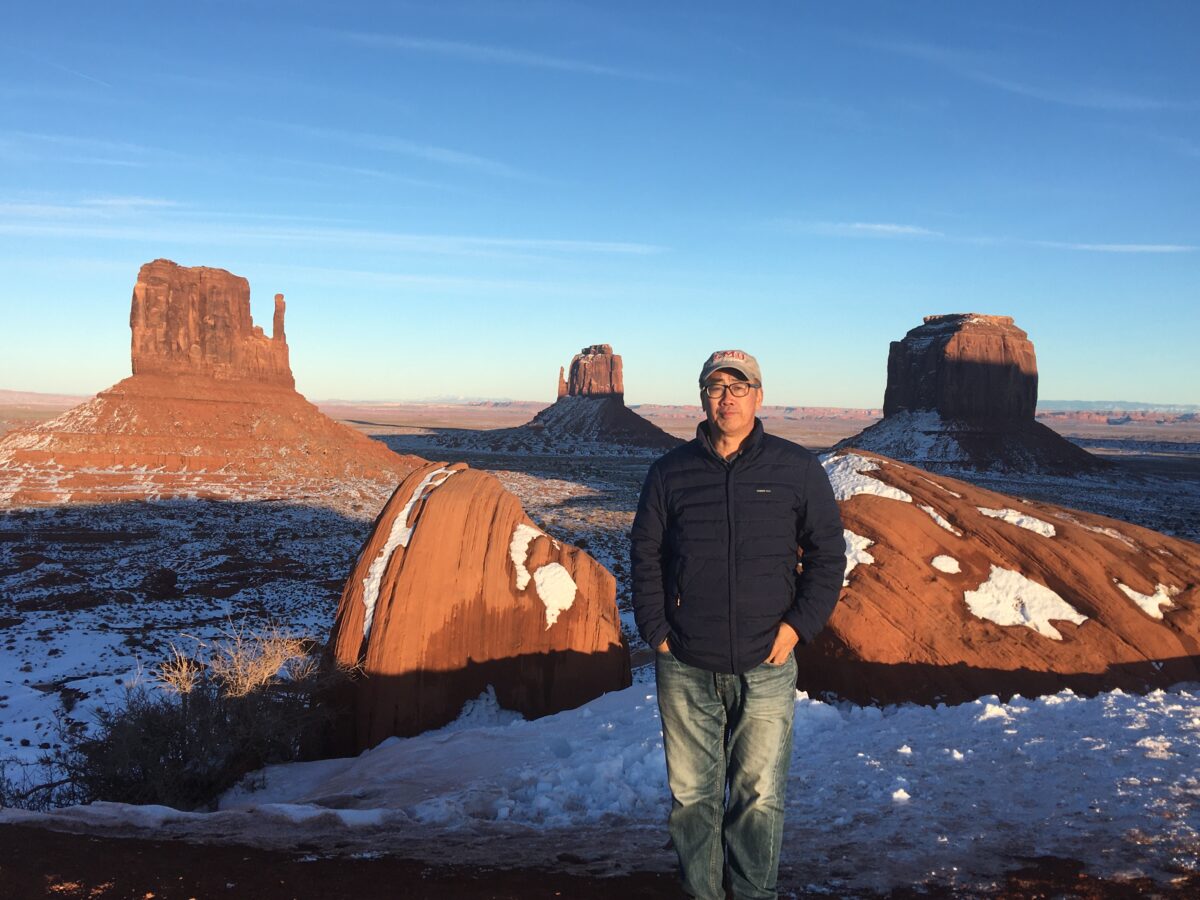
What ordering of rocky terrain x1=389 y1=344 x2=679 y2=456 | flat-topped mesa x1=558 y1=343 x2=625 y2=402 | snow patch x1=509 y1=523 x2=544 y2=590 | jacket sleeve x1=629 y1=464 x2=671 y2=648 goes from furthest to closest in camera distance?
1. flat-topped mesa x1=558 y1=343 x2=625 y2=402
2. rocky terrain x1=389 y1=344 x2=679 y2=456
3. snow patch x1=509 y1=523 x2=544 y2=590
4. jacket sleeve x1=629 y1=464 x2=671 y2=648

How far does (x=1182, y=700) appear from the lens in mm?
6832

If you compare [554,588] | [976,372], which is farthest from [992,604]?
[976,372]

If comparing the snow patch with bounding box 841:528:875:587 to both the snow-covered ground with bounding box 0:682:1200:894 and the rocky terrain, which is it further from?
the rocky terrain

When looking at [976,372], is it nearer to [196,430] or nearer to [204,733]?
[196,430]

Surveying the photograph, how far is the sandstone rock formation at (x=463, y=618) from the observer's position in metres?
8.66

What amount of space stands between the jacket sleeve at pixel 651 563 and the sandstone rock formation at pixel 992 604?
5151mm

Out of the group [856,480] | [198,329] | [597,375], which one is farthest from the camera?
[597,375]

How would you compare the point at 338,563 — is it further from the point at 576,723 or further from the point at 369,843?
the point at 369,843

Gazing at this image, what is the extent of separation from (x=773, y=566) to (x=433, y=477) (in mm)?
7997

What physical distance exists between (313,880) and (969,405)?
97.0 m

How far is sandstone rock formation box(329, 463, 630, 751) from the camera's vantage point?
8.66m

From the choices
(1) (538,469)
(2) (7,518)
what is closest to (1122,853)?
(2) (7,518)

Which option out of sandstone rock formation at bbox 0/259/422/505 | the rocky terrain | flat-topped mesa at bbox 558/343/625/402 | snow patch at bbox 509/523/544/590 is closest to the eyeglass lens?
snow patch at bbox 509/523/544/590

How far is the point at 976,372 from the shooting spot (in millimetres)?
90500
